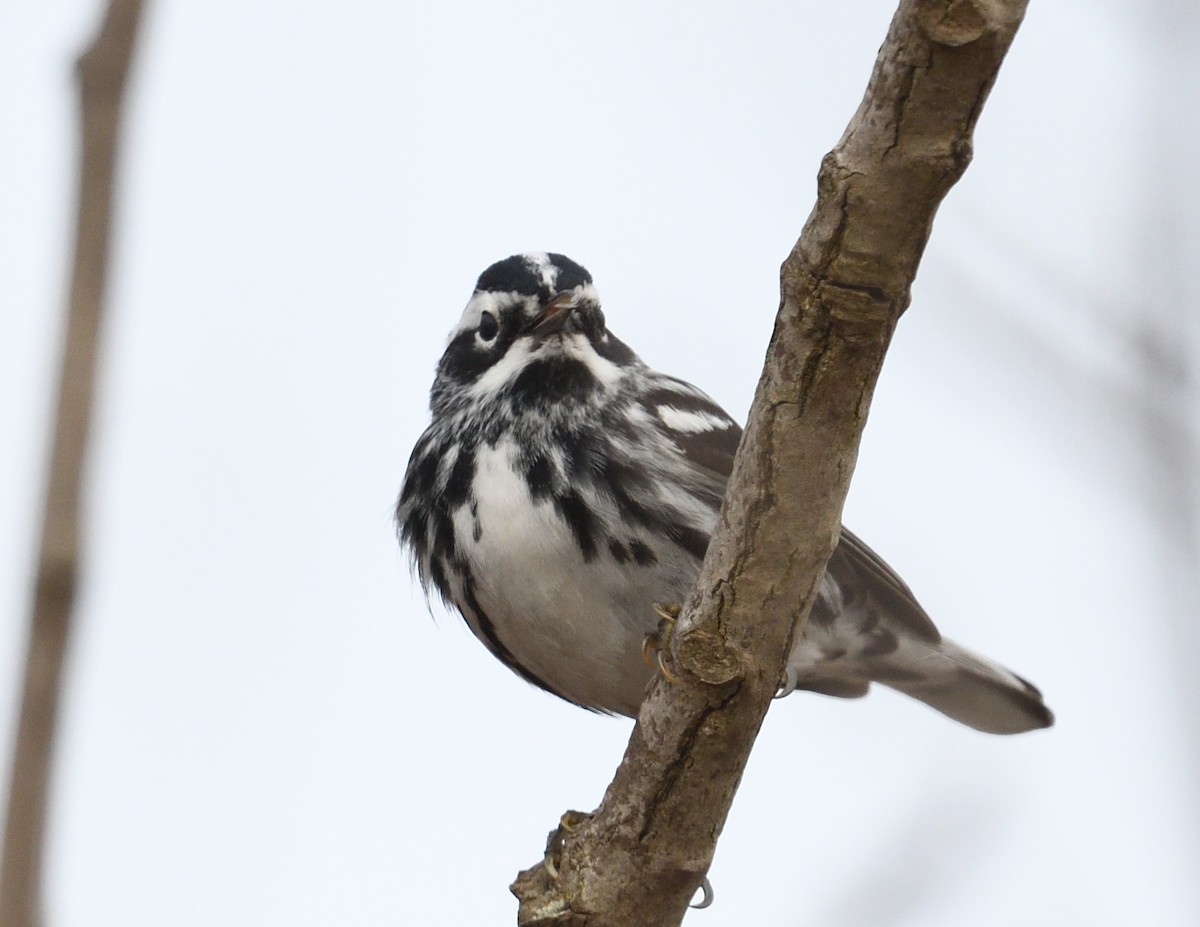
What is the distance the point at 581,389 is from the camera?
A: 18.8ft

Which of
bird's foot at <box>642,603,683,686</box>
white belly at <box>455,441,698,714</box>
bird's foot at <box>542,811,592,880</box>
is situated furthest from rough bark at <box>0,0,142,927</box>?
white belly at <box>455,441,698,714</box>

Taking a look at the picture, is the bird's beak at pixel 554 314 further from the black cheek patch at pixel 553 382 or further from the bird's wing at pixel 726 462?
the bird's wing at pixel 726 462

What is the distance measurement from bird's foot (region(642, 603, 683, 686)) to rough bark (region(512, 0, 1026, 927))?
0.16 ft

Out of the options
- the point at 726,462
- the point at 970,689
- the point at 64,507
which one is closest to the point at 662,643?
the point at 726,462

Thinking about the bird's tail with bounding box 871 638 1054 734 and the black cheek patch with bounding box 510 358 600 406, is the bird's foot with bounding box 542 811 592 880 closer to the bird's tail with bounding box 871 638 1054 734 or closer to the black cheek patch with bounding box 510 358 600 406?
the black cheek patch with bounding box 510 358 600 406

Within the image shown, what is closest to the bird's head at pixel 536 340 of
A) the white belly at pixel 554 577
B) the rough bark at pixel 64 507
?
the white belly at pixel 554 577

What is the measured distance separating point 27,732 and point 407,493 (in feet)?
13.0

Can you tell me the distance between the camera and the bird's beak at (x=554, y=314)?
5875 mm

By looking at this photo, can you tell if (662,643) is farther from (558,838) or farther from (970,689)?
(970,689)

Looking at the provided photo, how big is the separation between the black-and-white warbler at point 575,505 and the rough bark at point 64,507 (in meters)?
3.08

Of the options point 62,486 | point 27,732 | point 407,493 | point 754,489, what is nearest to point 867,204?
point 754,489

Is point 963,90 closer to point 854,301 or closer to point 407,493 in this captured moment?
point 854,301

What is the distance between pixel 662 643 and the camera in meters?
4.36

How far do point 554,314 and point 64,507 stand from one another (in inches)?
151
